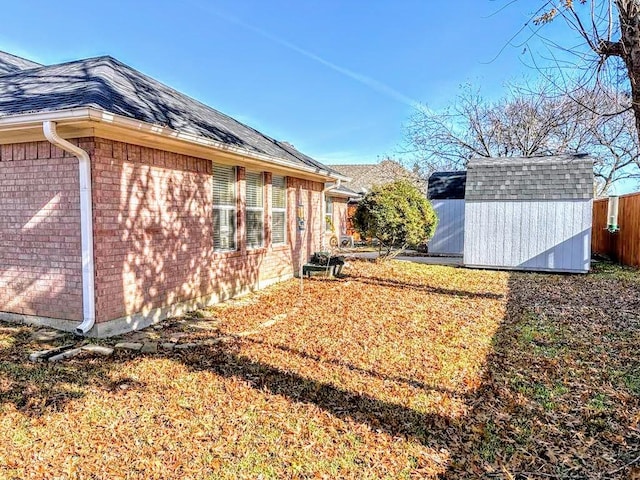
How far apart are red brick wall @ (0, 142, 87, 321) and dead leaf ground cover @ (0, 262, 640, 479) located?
598 millimetres

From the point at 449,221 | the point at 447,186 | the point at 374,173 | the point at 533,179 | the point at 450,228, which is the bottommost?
the point at 450,228

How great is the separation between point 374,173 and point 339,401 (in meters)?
30.2

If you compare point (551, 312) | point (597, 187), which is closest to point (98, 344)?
point (551, 312)

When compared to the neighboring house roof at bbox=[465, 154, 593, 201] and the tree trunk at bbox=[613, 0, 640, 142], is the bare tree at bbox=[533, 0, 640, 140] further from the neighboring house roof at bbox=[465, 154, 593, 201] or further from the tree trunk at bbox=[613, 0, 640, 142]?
the neighboring house roof at bbox=[465, 154, 593, 201]

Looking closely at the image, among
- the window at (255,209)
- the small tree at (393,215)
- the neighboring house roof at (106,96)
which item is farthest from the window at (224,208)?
the small tree at (393,215)

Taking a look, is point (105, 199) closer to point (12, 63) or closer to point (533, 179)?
point (12, 63)

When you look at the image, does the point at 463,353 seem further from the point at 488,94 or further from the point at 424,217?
the point at 488,94

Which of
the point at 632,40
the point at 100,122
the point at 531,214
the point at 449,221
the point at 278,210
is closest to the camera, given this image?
the point at 632,40

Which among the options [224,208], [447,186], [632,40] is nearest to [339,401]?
[632,40]

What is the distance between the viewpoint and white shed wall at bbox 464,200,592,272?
11.6 m

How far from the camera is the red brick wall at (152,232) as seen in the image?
5492 mm

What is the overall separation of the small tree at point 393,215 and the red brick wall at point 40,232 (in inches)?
302

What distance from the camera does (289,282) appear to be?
10.2 m

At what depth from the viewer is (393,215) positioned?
11406 mm
